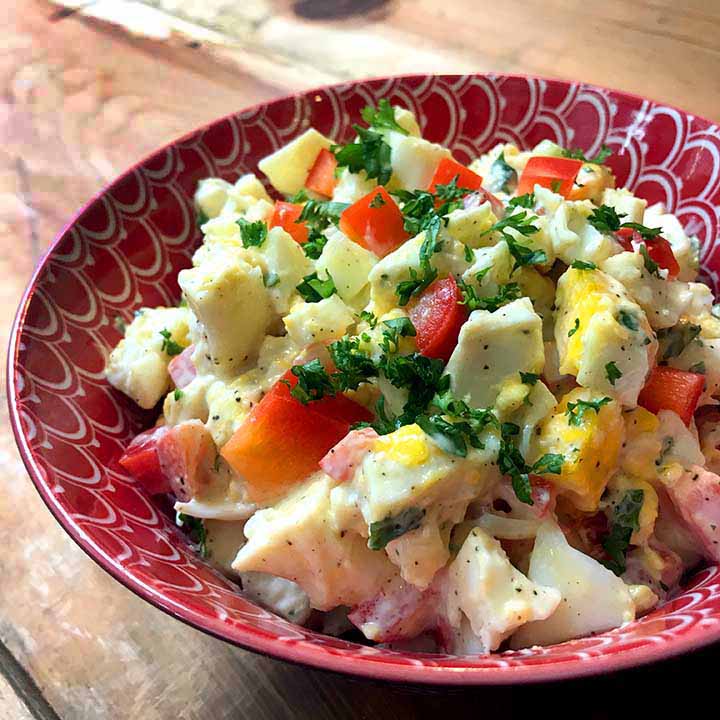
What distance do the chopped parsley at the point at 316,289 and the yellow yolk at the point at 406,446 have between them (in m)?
0.42

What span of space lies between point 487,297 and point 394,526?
50 centimetres

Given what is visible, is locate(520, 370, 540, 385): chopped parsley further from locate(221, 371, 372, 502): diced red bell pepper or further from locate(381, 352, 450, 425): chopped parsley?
locate(221, 371, 372, 502): diced red bell pepper

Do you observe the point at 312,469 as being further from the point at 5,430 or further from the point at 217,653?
the point at 5,430

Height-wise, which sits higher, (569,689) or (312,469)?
(312,469)

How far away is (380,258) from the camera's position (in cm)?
183

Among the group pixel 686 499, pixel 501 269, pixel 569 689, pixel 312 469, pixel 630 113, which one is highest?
pixel 630 113

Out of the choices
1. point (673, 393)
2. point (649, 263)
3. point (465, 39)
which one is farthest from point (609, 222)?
point (465, 39)

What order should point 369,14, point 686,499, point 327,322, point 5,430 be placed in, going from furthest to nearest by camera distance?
1. point 369,14
2. point 5,430
3. point 327,322
4. point 686,499

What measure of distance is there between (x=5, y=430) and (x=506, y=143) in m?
1.67

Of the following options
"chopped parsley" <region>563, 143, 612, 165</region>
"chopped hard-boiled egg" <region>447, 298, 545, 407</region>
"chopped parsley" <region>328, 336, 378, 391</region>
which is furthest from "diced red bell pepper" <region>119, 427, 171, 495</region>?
"chopped parsley" <region>563, 143, 612, 165</region>

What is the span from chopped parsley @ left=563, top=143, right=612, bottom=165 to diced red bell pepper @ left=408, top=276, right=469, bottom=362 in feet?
2.52

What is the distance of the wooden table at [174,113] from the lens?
1.61m

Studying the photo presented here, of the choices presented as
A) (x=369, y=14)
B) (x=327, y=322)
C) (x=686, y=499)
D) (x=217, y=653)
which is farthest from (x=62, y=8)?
(x=686, y=499)

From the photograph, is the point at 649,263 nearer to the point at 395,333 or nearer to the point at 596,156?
the point at 395,333
